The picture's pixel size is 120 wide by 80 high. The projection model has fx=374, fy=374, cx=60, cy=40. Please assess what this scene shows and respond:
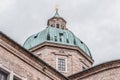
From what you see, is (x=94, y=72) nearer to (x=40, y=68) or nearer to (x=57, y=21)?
(x=40, y=68)

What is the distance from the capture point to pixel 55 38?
3675 cm

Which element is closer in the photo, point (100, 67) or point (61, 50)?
point (100, 67)

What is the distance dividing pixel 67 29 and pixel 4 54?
20.8m

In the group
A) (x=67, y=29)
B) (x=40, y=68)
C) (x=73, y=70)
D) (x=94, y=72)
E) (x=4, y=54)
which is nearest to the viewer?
(x=4, y=54)

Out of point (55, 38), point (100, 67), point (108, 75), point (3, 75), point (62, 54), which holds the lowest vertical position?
point (3, 75)

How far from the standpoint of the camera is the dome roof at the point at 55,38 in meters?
36.2

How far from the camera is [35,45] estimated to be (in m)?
35.9

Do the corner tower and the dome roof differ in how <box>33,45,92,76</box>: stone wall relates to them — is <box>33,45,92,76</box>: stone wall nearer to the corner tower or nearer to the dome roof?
the corner tower

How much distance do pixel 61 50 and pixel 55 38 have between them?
186cm

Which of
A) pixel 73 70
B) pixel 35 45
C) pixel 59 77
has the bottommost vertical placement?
pixel 59 77

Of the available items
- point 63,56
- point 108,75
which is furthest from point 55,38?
point 108,75

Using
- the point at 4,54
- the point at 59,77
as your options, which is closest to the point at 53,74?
Answer: the point at 59,77

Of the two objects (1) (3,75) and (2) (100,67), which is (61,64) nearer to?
(2) (100,67)

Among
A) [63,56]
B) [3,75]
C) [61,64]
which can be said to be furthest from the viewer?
[63,56]
